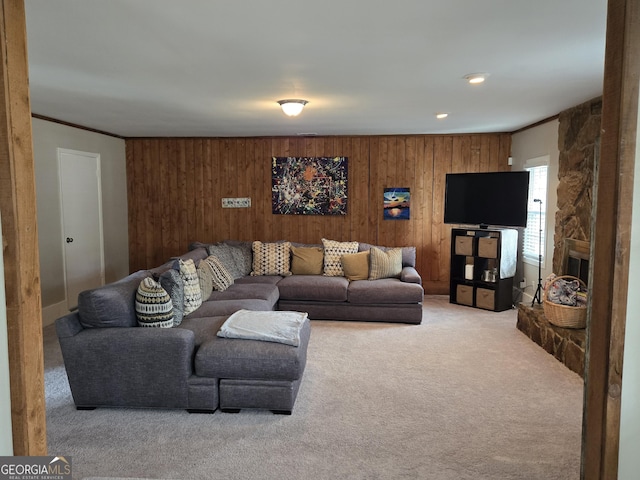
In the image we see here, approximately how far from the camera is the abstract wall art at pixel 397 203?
6617mm

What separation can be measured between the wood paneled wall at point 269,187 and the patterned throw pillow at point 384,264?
2.95ft

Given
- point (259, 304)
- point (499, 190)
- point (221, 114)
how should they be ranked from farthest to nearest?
1. point (499, 190)
2. point (221, 114)
3. point (259, 304)

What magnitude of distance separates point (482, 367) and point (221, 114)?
3.56 metres

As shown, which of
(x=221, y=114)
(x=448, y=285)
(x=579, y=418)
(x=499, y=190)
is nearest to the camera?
(x=579, y=418)

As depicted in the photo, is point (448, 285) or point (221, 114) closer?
point (221, 114)

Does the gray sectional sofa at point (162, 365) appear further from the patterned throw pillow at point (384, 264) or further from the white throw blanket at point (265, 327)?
the patterned throw pillow at point (384, 264)

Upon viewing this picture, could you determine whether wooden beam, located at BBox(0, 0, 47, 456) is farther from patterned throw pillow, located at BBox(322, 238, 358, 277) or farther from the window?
the window

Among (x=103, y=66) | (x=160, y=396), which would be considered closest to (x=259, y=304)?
(x=160, y=396)

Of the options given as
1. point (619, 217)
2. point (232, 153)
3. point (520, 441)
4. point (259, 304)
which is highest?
point (232, 153)

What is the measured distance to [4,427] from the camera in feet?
4.92

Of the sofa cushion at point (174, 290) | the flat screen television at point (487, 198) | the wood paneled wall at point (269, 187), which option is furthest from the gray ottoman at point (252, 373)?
the wood paneled wall at point (269, 187)

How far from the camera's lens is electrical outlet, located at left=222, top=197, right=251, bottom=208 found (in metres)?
6.80

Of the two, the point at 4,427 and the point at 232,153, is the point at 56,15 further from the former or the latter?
the point at 232,153

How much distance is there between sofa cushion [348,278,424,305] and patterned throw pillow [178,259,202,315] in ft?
6.16
